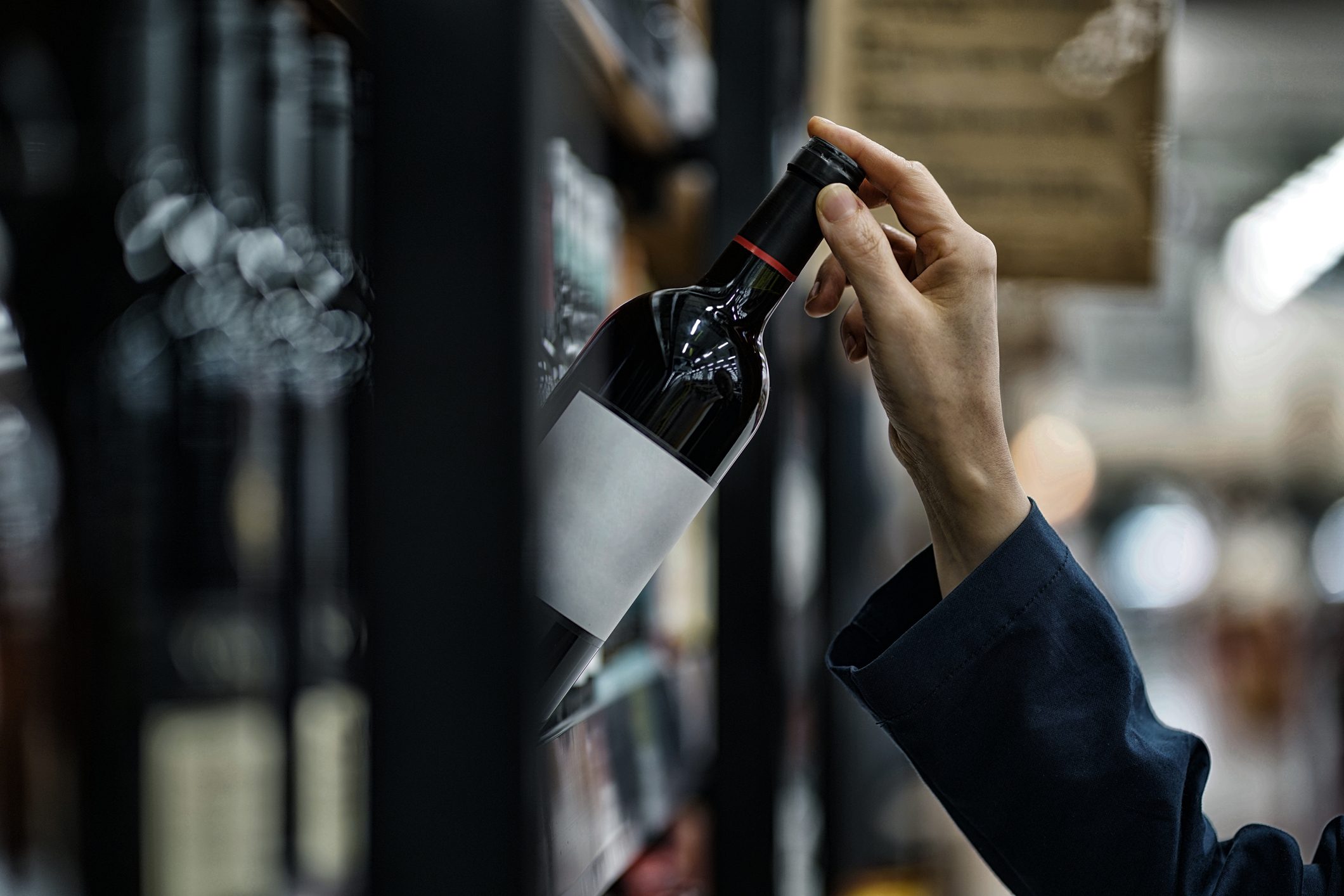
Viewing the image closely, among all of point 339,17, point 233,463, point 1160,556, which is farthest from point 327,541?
point 1160,556

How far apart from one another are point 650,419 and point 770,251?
0.12 m

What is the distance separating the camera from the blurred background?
0.41 m

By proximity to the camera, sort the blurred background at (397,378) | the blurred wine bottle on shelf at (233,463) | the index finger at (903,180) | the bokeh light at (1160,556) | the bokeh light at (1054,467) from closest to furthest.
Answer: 1. the blurred background at (397,378)
2. the index finger at (903,180)
3. the blurred wine bottle on shelf at (233,463)
4. the bokeh light at (1054,467)
5. the bokeh light at (1160,556)

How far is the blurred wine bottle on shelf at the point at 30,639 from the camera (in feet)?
3.26

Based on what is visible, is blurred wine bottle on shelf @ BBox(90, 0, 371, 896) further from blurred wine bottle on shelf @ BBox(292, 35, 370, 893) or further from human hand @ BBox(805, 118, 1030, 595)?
human hand @ BBox(805, 118, 1030, 595)

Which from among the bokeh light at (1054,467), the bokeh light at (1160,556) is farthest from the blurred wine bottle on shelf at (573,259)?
the bokeh light at (1160,556)

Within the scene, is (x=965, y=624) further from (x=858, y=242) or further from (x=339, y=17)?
(x=339, y=17)

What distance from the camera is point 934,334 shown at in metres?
0.63

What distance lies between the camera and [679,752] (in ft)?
4.07

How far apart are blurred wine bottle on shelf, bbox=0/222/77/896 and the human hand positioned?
703 millimetres

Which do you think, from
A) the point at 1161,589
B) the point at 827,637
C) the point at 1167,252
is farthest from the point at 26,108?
the point at 1167,252

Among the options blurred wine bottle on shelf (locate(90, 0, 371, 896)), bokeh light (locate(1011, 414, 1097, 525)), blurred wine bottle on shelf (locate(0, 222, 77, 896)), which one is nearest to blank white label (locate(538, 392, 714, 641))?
blurred wine bottle on shelf (locate(90, 0, 371, 896))

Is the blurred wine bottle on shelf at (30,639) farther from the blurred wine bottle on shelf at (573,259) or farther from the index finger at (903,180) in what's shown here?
the index finger at (903,180)

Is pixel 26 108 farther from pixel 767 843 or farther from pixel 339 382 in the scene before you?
pixel 767 843
